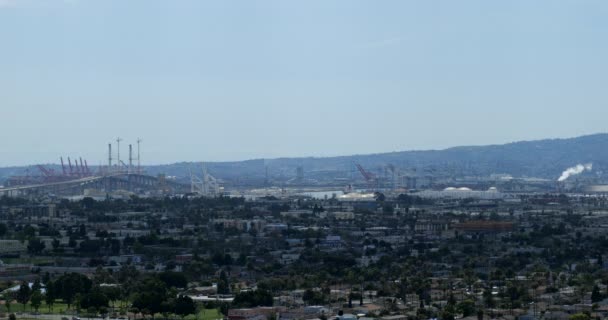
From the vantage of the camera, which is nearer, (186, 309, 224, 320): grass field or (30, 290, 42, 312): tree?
(186, 309, 224, 320): grass field

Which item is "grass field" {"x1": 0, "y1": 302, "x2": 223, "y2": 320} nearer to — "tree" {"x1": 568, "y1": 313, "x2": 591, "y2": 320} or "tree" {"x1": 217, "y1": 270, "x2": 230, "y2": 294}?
"tree" {"x1": 217, "y1": 270, "x2": 230, "y2": 294}

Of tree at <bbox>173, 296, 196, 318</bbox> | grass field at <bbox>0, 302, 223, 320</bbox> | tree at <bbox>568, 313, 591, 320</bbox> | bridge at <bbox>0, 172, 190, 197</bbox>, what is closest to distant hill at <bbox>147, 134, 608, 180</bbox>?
bridge at <bbox>0, 172, 190, 197</bbox>

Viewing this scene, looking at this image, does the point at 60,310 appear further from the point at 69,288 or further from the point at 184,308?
the point at 184,308

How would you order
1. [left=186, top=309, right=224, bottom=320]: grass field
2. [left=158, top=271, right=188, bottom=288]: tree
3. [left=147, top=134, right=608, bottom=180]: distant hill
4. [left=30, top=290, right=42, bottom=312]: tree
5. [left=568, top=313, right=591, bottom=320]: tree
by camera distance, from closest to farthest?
1. [left=568, top=313, right=591, bottom=320]: tree
2. [left=186, top=309, right=224, bottom=320]: grass field
3. [left=30, top=290, right=42, bottom=312]: tree
4. [left=158, top=271, right=188, bottom=288]: tree
5. [left=147, top=134, right=608, bottom=180]: distant hill

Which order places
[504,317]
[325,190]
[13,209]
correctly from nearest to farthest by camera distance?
[504,317] < [13,209] < [325,190]

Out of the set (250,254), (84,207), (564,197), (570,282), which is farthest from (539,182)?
(570,282)

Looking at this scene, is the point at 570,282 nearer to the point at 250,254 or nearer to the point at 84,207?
the point at 250,254
